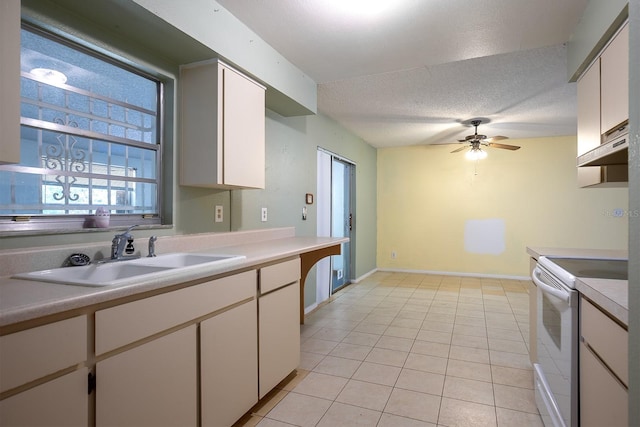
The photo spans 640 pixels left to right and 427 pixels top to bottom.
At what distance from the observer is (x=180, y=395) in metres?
1.35

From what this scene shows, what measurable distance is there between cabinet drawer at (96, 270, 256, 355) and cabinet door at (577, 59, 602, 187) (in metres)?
2.04

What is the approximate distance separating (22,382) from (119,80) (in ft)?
5.19

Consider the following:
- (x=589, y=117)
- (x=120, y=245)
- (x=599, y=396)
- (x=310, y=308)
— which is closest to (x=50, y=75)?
(x=120, y=245)

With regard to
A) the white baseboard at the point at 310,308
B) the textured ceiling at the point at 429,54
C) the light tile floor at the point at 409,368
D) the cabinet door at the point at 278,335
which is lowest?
the light tile floor at the point at 409,368

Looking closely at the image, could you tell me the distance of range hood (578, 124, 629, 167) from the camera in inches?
55.7

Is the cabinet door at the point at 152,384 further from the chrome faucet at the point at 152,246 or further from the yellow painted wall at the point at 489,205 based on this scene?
the yellow painted wall at the point at 489,205

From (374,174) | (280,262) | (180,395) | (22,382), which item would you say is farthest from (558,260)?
(374,174)

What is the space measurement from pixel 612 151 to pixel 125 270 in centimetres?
223

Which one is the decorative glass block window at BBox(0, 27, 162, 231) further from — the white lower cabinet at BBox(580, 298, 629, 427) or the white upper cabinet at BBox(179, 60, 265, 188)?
the white lower cabinet at BBox(580, 298, 629, 427)

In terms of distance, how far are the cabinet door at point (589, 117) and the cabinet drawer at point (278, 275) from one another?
1834 mm

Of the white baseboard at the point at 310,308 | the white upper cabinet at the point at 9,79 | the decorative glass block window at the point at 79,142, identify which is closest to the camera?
the white upper cabinet at the point at 9,79

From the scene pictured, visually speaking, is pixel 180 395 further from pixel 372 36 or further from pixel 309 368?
pixel 372 36

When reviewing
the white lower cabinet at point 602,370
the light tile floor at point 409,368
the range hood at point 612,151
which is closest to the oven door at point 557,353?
the white lower cabinet at point 602,370

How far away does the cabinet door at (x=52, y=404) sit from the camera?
854 millimetres
